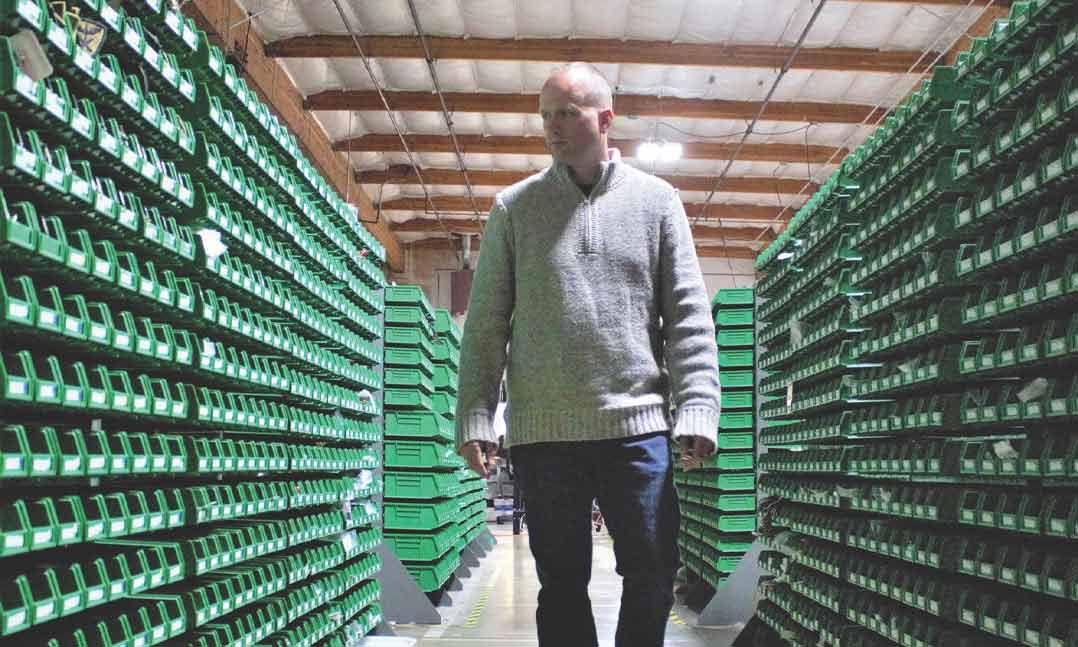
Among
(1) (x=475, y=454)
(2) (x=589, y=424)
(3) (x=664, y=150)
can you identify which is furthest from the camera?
(3) (x=664, y=150)

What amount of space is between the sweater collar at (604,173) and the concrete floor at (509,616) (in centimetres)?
438

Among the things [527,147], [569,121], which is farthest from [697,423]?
[527,147]

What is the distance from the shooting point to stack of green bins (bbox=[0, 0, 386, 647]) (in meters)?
2.48

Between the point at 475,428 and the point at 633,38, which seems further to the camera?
the point at 633,38

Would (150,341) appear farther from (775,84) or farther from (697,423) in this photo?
(775,84)

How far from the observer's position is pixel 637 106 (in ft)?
37.1

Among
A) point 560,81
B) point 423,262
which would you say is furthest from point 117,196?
point 423,262

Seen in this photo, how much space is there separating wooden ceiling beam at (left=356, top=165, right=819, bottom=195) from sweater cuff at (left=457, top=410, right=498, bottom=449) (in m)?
11.7

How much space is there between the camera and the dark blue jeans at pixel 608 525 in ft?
7.69

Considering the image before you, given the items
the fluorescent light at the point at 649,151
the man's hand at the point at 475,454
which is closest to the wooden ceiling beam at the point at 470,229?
the fluorescent light at the point at 649,151

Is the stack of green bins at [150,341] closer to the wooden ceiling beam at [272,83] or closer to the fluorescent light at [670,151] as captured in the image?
the wooden ceiling beam at [272,83]

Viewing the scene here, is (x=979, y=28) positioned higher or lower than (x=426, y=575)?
higher

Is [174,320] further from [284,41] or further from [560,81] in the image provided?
[284,41]

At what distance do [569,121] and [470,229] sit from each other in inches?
595
